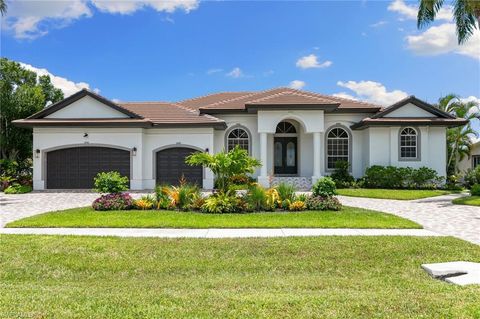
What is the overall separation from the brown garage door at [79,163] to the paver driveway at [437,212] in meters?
13.0

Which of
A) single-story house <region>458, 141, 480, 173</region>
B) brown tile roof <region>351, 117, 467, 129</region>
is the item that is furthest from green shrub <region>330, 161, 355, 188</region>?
single-story house <region>458, 141, 480, 173</region>

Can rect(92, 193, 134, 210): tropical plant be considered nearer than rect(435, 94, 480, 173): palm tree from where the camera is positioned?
Yes

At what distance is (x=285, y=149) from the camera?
2548 centimetres

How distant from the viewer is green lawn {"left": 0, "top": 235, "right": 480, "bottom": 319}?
15.4 ft

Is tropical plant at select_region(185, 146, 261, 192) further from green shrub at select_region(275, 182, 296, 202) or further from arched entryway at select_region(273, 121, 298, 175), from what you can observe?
arched entryway at select_region(273, 121, 298, 175)

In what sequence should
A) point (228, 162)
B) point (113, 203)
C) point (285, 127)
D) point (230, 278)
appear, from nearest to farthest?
point (230, 278), point (228, 162), point (113, 203), point (285, 127)

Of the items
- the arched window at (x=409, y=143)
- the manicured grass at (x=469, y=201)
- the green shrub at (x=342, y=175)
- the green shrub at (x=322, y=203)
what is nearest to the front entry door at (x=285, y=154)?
the green shrub at (x=342, y=175)

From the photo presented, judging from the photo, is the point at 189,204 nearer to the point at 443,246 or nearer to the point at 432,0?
the point at 443,246

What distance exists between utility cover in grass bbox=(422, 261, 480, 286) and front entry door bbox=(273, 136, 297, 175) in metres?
18.5

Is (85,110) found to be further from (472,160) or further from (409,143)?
(472,160)

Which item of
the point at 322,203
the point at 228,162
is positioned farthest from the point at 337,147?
the point at 228,162

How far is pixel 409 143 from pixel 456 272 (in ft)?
61.1

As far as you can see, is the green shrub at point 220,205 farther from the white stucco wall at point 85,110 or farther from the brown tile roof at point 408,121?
the brown tile roof at point 408,121

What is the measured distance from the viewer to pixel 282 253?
25.5 ft
